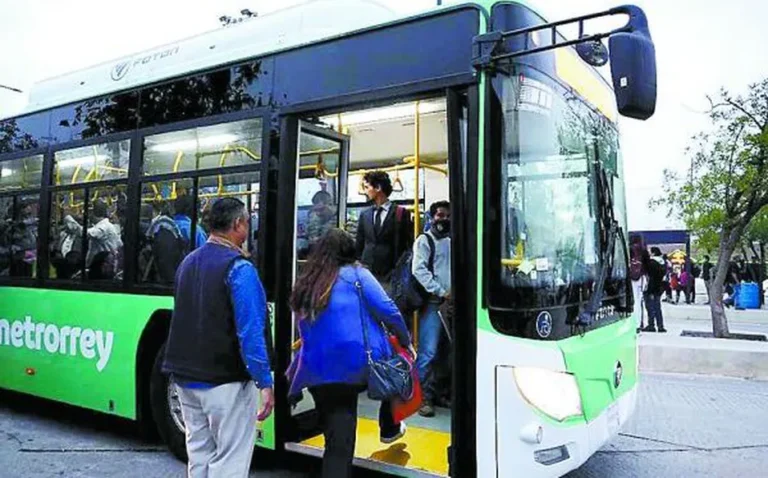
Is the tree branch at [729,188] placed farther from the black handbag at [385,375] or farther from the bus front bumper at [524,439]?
the black handbag at [385,375]

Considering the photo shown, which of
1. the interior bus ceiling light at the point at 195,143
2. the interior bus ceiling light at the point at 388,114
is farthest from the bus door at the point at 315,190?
the interior bus ceiling light at the point at 195,143

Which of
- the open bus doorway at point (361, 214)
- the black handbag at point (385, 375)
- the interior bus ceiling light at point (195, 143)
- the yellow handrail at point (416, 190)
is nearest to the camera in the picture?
the black handbag at point (385, 375)

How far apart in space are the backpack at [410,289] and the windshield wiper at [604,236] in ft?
Answer: 3.90

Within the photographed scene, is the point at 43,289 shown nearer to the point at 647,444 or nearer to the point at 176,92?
the point at 176,92

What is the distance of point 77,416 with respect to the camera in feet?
22.9

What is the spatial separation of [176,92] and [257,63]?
83 centimetres

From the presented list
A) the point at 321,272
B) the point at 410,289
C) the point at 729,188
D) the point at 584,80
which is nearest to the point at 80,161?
the point at 410,289

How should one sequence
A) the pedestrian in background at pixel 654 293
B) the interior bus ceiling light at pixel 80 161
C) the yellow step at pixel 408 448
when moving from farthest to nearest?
the pedestrian in background at pixel 654 293 → the interior bus ceiling light at pixel 80 161 → the yellow step at pixel 408 448

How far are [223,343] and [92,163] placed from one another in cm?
315

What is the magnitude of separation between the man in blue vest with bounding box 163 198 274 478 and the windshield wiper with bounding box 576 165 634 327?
1.95 m

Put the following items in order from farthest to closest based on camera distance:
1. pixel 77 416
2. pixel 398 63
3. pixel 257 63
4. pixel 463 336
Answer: pixel 77 416, pixel 257 63, pixel 398 63, pixel 463 336

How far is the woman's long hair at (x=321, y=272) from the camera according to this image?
12.5 feet

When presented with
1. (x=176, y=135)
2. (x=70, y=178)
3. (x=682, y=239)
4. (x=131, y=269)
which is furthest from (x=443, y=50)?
(x=682, y=239)

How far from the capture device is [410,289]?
5176 millimetres
